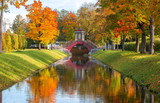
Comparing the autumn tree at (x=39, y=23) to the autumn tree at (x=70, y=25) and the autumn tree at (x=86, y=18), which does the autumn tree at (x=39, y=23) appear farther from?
the autumn tree at (x=70, y=25)

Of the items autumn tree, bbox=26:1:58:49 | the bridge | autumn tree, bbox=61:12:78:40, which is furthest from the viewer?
autumn tree, bbox=61:12:78:40

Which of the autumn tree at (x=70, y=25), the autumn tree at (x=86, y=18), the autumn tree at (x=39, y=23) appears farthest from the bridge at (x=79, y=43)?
the autumn tree at (x=39, y=23)

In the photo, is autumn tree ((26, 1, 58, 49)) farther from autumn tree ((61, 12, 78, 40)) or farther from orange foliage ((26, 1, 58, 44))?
autumn tree ((61, 12, 78, 40))

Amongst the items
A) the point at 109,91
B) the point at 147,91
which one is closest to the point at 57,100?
the point at 109,91

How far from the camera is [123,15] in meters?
36.7

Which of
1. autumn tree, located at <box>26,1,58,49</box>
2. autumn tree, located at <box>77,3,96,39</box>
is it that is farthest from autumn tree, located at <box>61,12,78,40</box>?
autumn tree, located at <box>26,1,58,49</box>

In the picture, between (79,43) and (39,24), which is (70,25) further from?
(39,24)

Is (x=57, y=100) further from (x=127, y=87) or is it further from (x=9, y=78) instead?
(x=9, y=78)

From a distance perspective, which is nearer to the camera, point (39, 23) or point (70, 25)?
point (39, 23)

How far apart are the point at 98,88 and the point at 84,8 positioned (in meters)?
94.3

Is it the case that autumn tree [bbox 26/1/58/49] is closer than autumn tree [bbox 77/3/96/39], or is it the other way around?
autumn tree [bbox 26/1/58/49]

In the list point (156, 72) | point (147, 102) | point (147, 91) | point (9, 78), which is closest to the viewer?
point (147, 102)

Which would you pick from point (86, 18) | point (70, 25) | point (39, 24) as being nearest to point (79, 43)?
point (86, 18)

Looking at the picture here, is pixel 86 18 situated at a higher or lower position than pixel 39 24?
higher
